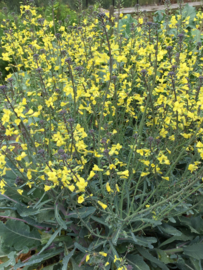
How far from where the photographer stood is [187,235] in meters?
2.58

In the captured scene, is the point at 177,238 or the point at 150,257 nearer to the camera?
the point at 150,257

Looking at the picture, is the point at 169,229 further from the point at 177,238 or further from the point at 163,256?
the point at 163,256

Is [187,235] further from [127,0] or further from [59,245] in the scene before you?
[127,0]

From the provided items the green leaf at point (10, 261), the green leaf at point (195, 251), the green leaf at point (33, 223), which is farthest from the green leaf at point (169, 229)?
the green leaf at point (10, 261)

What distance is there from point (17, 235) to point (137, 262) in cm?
121

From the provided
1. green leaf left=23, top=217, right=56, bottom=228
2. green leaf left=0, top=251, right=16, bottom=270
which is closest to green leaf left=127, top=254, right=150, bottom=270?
green leaf left=23, top=217, right=56, bottom=228

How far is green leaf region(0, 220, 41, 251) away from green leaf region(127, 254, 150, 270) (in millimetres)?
939

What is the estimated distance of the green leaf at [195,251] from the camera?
2.34 m

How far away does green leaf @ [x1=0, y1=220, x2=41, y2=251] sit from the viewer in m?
2.40

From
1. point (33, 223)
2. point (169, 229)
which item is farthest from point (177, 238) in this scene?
point (33, 223)

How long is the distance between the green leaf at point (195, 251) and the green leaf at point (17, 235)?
1.49m

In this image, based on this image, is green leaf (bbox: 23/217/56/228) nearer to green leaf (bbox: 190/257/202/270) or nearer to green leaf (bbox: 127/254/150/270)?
green leaf (bbox: 127/254/150/270)

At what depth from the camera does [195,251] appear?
7.82ft

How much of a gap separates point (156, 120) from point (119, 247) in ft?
4.27
